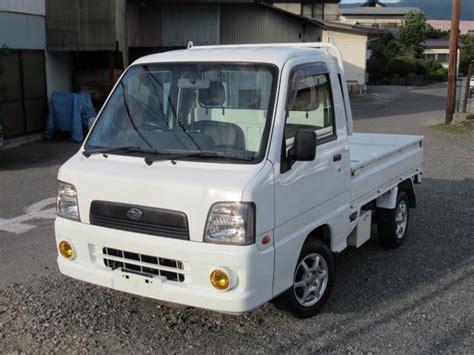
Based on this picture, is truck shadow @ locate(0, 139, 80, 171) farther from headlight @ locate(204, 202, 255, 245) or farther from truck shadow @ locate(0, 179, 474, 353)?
headlight @ locate(204, 202, 255, 245)

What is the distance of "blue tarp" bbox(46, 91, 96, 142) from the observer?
14.7 m

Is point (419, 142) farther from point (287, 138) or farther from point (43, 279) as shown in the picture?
point (43, 279)

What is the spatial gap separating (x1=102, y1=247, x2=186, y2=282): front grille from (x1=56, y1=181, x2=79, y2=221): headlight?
0.38m

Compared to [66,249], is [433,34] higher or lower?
higher

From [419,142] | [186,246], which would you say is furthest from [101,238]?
[419,142]

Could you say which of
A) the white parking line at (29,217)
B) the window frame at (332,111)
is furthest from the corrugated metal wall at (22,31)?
the window frame at (332,111)

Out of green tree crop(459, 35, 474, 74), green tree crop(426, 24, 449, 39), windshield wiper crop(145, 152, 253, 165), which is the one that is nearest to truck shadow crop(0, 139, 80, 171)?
windshield wiper crop(145, 152, 253, 165)

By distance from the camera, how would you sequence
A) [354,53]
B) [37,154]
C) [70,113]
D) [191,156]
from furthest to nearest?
[354,53] → [70,113] → [37,154] → [191,156]

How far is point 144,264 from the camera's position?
3.88 m

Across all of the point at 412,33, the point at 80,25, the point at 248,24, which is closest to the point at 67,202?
the point at 80,25

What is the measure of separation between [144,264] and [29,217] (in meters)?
4.27

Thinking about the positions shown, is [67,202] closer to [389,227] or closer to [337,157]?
[337,157]

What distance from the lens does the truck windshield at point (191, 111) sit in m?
4.10

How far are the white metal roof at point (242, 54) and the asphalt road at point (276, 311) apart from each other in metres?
2.00
